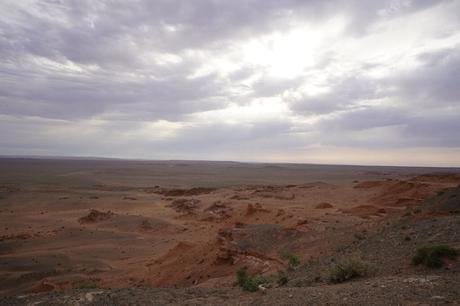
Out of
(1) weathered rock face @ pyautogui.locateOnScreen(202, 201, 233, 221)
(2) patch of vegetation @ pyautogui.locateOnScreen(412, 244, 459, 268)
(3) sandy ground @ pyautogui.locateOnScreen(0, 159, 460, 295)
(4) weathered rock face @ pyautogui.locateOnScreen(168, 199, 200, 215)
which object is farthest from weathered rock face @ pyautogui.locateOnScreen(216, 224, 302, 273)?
(4) weathered rock face @ pyautogui.locateOnScreen(168, 199, 200, 215)

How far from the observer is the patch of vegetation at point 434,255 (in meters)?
10.3

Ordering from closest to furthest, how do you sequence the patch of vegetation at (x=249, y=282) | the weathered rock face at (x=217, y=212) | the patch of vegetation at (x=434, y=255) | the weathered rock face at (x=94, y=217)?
the patch of vegetation at (x=434, y=255)
the patch of vegetation at (x=249, y=282)
the weathered rock face at (x=94, y=217)
the weathered rock face at (x=217, y=212)

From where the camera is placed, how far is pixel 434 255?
1040cm

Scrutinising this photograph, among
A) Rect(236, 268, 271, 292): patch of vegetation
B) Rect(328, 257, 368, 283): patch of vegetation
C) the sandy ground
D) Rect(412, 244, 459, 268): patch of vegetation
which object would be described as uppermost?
Rect(412, 244, 459, 268): patch of vegetation

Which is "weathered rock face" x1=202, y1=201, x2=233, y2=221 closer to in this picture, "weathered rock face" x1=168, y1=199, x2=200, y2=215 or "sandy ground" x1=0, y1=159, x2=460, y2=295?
"sandy ground" x1=0, y1=159, x2=460, y2=295

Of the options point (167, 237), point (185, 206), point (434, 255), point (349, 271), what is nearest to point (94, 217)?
point (167, 237)

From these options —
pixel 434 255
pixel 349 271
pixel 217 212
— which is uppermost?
pixel 434 255

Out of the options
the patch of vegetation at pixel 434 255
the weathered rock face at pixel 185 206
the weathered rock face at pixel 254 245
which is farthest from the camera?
the weathered rock face at pixel 185 206

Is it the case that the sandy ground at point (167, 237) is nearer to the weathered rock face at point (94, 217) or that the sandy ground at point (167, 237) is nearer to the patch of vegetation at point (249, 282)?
the weathered rock face at point (94, 217)

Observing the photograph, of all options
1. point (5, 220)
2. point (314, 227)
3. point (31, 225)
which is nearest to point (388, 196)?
point (314, 227)

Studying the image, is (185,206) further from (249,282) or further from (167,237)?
(249,282)

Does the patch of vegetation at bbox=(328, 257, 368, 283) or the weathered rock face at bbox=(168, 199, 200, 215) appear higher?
the patch of vegetation at bbox=(328, 257, 368, 283)

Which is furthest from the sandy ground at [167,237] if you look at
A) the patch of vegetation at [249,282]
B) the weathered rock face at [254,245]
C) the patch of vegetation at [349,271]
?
the patch of vegetation at [349,271]

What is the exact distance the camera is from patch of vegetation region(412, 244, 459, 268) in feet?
33.7
